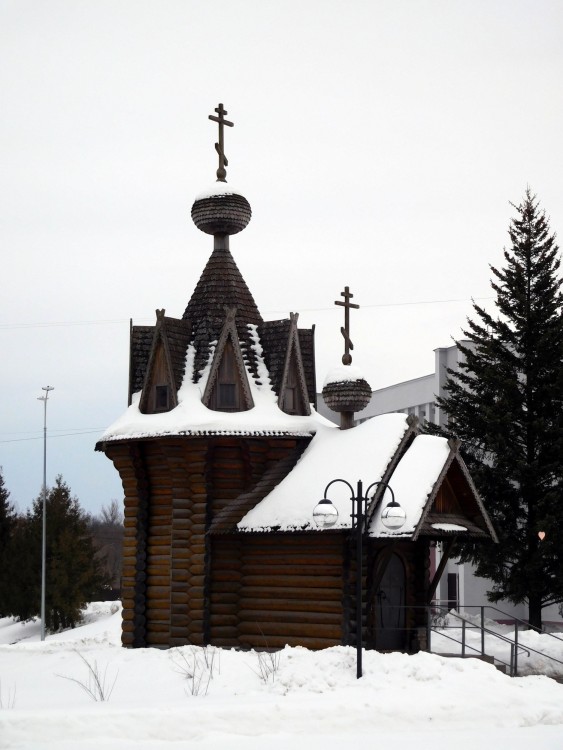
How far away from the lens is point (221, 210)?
26.8m

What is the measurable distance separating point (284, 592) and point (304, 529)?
183 cm

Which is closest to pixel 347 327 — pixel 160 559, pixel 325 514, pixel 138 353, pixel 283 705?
pixel 138 353

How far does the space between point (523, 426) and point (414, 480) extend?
29.2 feet

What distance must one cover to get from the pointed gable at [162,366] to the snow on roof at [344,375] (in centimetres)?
345

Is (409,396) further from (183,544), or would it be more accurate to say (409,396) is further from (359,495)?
(359,495)

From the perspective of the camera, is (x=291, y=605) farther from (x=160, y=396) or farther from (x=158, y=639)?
(x=160, y=396)

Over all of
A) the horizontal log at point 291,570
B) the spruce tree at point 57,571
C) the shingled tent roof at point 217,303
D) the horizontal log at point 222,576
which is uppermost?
the shingled tent roof at point 217,303

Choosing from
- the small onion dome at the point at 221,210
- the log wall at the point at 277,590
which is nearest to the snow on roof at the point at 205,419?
the log wall at the point at 277,590

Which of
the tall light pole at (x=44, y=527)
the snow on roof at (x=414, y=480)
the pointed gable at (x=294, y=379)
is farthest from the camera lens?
the tall light pole at (x=44, y=527)

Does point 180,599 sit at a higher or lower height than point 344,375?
lower

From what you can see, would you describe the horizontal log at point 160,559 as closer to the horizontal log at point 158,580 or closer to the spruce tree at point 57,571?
the horizontal log at point 158,580

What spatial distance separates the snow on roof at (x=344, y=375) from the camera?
81.1ft

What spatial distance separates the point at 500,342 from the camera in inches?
1202

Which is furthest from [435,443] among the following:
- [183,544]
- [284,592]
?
[183,544]
